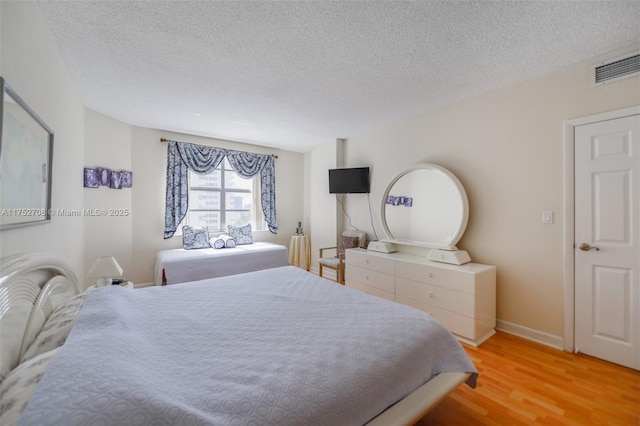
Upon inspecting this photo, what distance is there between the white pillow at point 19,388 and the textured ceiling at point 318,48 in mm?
1911

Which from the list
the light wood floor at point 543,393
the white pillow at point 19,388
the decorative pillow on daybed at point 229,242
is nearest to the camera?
the white pillow at point 19,388

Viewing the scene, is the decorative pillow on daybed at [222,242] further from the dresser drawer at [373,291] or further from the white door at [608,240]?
the white door at [608,240]

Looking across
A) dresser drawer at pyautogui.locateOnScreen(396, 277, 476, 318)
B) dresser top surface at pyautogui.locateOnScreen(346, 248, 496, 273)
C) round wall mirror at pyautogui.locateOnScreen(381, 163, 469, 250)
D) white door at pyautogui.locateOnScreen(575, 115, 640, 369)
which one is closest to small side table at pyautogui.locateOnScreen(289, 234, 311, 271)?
dresser top surface at pyautogui.locateOnScreen(346, 248, 496, 273)

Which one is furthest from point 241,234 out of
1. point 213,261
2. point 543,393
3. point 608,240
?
point 608,240

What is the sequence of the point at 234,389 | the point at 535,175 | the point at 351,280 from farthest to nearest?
the point at 351,280, the point at 535,175, the point at 234,389

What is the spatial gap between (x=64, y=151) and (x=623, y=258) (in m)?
4.65

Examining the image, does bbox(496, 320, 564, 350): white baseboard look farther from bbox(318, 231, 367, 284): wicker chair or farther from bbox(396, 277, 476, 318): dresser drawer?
bbox(318, 231, 367, 284): wicker chair

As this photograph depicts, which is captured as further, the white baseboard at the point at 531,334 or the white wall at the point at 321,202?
the white wall at the point at 321,202

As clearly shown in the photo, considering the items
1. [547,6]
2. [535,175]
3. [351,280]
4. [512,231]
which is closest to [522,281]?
[512,231]

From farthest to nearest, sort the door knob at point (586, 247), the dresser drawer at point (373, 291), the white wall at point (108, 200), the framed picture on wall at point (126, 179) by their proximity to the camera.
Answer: the framed picture on wall at point (126, 179), the white wall at point (108, 200), the dresser drawer at point (373, 291), the door knob at point (586, 247)

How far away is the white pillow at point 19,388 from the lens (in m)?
0.68

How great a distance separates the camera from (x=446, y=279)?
2.55 m

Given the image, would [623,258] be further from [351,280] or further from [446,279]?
[351,280]

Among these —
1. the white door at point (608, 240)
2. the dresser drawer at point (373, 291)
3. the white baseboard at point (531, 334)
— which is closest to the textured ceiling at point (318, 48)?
the white door at point (608, 240)
